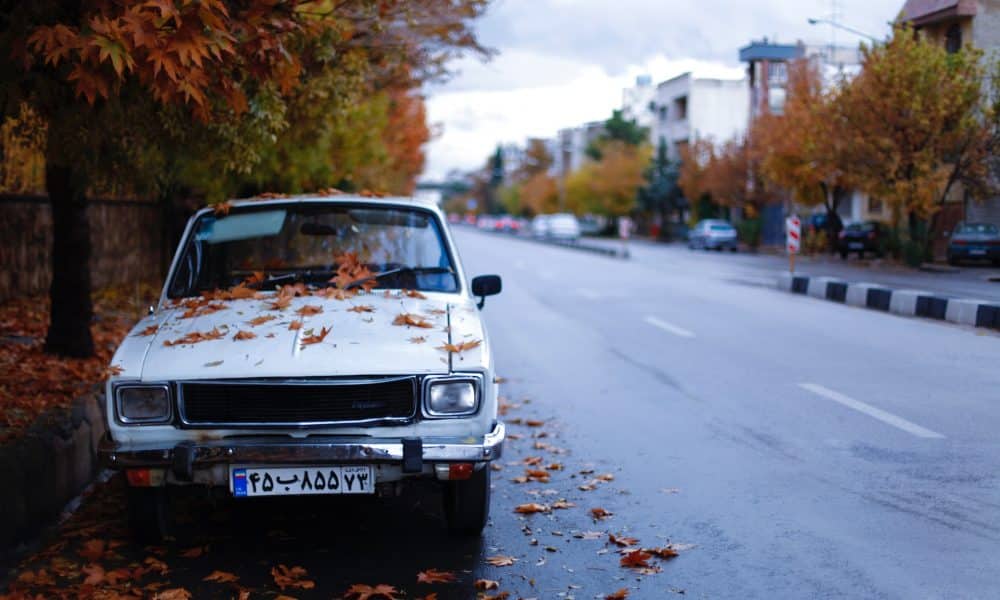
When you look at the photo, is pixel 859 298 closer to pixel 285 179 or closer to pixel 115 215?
pixel 285 179

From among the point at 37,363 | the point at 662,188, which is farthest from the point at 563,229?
the point at 37,363

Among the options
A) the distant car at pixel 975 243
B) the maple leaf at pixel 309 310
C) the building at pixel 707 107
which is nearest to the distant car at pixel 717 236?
the distant car at pixel 975 243

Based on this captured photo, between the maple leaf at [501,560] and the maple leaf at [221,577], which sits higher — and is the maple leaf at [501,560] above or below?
above

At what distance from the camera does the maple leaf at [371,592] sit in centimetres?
482

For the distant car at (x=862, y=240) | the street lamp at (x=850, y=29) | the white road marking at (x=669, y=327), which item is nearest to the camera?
the white road marking at (x=669, y=327)

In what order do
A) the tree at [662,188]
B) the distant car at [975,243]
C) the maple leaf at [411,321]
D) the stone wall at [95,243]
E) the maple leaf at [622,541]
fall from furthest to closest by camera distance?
the tree at [662,188]
the distant car at [975,243]
the stone wall at [95,243]
the maple leaf at [411,321]
the maple leaf at [622,541]

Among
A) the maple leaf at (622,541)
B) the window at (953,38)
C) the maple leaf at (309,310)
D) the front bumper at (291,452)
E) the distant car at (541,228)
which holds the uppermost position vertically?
the window at (953,38)

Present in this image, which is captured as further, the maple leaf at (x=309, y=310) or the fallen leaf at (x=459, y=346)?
the maple leaf at (x=309, y=310)

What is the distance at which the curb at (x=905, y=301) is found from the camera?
1648 centimetres

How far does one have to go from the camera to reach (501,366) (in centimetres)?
1275

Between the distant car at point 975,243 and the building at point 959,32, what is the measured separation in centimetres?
47

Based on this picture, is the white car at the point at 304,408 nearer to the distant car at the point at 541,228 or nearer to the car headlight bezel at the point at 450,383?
the car headlight bezel at the point at 450,383

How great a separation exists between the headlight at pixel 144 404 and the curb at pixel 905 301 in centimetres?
1364

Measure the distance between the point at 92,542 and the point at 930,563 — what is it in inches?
154
